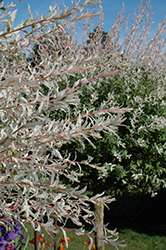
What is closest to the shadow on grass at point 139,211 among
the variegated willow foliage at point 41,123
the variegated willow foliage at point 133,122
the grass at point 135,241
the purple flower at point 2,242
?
the grass at point 135,241

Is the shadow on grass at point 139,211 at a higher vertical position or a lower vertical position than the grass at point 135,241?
higher

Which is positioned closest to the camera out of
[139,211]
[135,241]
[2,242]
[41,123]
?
[41,123]

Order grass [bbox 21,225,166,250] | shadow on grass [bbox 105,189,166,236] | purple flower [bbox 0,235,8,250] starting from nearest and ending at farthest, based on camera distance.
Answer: purple flower [bbox 0,235,8,250], grass [bbox 21,225,166,250], shadow on grass [bbox 105,189,166,236]

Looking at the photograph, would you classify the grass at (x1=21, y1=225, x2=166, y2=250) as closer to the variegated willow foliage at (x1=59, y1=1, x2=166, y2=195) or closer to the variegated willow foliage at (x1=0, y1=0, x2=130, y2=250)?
the variegated willow foliage at (x1=59, y1=1, x2=166, y2=195)

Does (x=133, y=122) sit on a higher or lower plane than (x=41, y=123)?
higher

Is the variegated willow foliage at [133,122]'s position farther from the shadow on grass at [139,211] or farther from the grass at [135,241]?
the shadow on grass at [139,211]

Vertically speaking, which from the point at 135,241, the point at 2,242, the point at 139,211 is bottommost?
the point at 135,241

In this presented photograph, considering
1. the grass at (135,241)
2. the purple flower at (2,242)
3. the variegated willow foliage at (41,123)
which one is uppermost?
the variegated willow foliage at (41,123)

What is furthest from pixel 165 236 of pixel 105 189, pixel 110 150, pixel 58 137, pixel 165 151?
pixel 58 137

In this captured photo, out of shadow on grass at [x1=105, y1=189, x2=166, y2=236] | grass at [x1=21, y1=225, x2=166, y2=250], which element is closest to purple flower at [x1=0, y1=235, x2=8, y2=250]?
grass at [x1=21, y1=225, x2=166, y2=250]

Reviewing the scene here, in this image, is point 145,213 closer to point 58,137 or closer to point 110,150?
point 110,150

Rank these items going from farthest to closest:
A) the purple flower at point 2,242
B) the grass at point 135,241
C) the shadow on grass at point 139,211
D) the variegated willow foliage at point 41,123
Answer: the shadow on grass at point 139,211, the grass at point 135,241, the purple flower at point 2,242, the variegated willow foliage at point 41,123

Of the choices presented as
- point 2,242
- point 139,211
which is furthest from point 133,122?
point 139,211

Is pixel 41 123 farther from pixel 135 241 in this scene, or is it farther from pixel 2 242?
pixel 135 241
